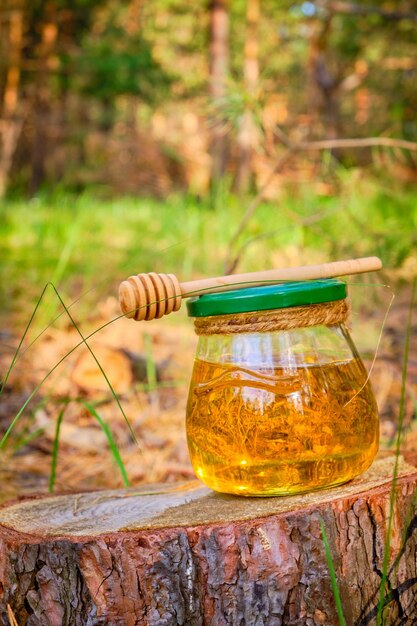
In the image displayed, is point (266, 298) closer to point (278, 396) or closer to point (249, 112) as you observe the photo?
point (278, 396)

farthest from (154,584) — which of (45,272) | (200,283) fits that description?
(45,272)

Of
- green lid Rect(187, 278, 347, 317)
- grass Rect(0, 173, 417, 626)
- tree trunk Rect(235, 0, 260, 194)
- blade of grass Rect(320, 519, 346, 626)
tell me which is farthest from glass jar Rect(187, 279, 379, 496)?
grass Rect(0, 173, 417, 626)

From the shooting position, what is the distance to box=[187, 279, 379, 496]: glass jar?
1.22 m

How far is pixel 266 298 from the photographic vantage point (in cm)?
121

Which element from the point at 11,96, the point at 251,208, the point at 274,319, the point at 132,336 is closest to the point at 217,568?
the point at 274,319

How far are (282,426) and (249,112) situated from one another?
5.58ft

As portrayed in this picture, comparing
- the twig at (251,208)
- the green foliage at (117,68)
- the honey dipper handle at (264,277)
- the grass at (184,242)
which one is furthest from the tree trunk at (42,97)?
the honey dipper handle at (264,277)

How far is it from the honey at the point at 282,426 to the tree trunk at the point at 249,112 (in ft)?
5.10

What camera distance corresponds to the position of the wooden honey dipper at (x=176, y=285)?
1206 millimetres

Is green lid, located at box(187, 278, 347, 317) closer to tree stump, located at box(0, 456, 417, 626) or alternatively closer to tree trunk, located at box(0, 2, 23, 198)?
tree stump, located at box(0, 456, 417, 626)

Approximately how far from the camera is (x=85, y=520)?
1322mm

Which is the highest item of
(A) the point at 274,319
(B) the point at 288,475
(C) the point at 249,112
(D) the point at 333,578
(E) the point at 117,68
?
(E) the point at 117,68

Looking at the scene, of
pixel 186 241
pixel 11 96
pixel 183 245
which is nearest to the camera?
pixel 186 241

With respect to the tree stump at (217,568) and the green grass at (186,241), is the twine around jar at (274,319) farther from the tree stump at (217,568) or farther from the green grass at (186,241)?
the green grass at (186,241)
